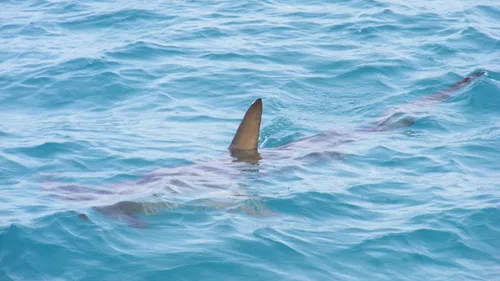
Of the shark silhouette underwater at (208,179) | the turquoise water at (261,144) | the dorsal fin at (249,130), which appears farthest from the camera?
the dorsal fin at (249,130)

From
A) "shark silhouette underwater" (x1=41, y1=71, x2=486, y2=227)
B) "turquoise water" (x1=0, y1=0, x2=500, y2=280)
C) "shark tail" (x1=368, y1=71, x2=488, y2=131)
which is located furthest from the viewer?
"shark tail" (x1=368, y1=71, x2=488, y2=131)

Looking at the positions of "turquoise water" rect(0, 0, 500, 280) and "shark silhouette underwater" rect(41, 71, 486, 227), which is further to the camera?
"shark silhouette underwater" rect(41, 71, 486, 227)

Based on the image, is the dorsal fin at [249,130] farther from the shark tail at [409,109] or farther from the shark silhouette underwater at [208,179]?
the shark tail at [409,109]

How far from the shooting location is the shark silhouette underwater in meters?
8.48

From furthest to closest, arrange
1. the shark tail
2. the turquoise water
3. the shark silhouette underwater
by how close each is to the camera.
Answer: the shark tail → the shark silhouette underwater → the turquoise water

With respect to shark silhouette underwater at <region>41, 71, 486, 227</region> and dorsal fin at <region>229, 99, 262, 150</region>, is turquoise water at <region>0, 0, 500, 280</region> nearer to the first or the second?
shark silhouette underwater at <region>41, 71, 486, 227</region>

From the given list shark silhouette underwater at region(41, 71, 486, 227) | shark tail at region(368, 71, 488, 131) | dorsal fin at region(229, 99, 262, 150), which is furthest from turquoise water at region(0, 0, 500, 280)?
dorsal fin at region(229, 99, 262, 150)

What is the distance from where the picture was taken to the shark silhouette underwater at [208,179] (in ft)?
27.8

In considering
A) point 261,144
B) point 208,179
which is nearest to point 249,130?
point 208,179

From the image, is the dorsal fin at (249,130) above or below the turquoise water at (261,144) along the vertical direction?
above

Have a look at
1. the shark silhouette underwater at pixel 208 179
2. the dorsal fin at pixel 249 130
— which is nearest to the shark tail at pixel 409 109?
the shark silhouette underwater at pixel 208 179

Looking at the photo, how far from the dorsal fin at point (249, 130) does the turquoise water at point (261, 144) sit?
0.29 meters

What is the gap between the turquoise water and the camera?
7.46m

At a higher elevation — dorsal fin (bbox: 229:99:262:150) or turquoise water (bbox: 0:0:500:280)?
dorsal fin (bbox: 229:99:262:150)
